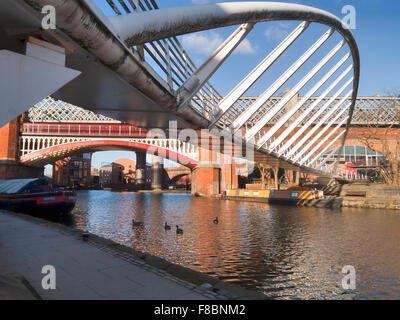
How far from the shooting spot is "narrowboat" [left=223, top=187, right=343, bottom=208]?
97.3ft

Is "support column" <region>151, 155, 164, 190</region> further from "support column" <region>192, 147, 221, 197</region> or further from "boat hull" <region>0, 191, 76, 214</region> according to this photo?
"boat hull" <region>0, 191, 76, 214</region>

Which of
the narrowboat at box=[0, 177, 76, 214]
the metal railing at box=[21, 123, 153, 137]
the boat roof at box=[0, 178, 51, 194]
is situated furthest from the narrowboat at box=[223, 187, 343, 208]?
the metal railing at box=[21, 123, 153, 137]

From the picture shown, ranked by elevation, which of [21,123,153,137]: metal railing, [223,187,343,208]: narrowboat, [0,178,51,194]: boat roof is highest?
[21,123,153,137]: metal railing

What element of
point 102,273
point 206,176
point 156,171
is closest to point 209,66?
point 102,273

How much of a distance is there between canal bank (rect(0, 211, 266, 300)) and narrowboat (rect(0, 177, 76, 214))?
37.4 ft

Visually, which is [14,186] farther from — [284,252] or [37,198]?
[284,252]

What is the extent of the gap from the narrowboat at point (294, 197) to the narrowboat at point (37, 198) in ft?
74.3

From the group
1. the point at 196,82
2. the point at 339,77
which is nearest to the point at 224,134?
the point at 196,82

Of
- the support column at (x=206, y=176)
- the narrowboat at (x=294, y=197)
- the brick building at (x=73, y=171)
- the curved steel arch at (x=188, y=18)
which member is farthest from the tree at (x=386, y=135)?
the brick building at (x=73, y=171)

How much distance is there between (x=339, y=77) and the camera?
34.3 meters

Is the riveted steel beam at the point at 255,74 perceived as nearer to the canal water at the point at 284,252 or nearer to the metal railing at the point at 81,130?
the canal water at the point at 284,252

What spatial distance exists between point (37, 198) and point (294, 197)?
2530 cm

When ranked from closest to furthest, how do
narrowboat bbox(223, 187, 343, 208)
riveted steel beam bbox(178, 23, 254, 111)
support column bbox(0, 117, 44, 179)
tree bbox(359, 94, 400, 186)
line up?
1. riveted steel beam bbox(178, 23, 254, 111)
2. narrowboat bbox(223, 187, 343, 208)
3. tree bbox(359, 94, 400, 186)
4. support column bbox(0, 117, 44, 179)

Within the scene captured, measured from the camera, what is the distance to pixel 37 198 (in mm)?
19438
